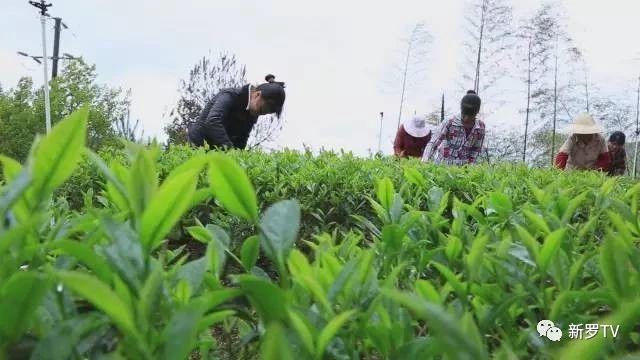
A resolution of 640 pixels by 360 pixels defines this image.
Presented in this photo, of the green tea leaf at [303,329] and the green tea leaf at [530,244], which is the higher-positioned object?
the green tea leaf at [530,244]

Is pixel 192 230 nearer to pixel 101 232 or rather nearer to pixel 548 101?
pixel 101 232

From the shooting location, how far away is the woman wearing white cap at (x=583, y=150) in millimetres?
6711

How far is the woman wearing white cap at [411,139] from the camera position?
757 cm

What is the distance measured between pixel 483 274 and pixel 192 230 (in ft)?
1.25

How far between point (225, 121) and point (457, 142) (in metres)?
2.01

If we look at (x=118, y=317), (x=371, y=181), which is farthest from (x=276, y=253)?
(x=371, y=181)

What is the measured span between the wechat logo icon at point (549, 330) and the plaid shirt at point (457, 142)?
5.23m

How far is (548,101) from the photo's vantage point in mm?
32250

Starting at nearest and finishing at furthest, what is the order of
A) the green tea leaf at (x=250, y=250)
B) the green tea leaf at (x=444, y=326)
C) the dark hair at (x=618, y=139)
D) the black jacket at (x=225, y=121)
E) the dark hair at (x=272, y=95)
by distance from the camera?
the green tea leaf at (x=444, y=326) → the green tea leaf at (x=250, y=250) → the dark hair at (x=272, y=95) → the black jacket at (x=225, y=121) → the dark hair at (x=618, y=139)

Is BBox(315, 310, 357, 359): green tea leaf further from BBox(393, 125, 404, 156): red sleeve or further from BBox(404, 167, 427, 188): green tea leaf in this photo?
BBox(393, 125, 404, 156): red sleeve

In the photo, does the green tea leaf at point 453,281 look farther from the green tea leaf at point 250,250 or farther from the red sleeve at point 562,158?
the red sleeve at point 562,158

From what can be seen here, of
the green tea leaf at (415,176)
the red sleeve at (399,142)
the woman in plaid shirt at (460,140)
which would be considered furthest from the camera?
the red sleeve at (399,142)

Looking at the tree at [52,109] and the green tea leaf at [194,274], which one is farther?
the tree at [52,109]

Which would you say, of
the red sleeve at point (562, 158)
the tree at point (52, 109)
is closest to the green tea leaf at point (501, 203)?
the red sleeve at point (562, 158)
